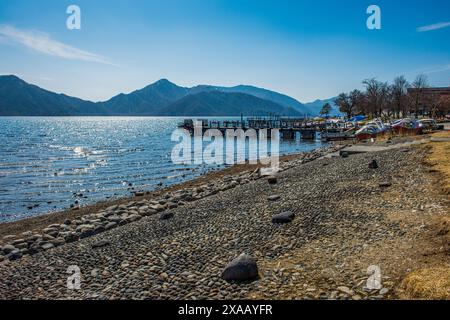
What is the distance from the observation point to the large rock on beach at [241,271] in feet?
23.2

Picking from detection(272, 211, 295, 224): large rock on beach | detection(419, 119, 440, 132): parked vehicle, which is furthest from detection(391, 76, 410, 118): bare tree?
detection(272, 211, 295, 224): large rock on beach

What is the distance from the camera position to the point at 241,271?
7.09m

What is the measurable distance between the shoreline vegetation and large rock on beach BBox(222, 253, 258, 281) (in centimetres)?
15

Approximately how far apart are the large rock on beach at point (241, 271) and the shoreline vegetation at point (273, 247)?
0.48ft

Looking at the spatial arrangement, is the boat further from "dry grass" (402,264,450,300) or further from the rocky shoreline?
"dry grass" (402,264,450,300)

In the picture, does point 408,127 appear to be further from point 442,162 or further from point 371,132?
point 442,162

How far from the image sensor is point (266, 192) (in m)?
16.3

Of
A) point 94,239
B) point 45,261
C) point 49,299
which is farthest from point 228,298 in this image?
point 94,239

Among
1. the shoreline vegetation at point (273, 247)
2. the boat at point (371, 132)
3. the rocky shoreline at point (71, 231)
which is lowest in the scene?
the rocky shoreline at point (71, 231)

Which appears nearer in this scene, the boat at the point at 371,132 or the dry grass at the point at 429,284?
the dry grass at the point at 429,284

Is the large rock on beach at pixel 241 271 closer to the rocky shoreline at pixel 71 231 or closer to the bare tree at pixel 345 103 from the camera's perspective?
the rocky shoreline at pixel 71 231

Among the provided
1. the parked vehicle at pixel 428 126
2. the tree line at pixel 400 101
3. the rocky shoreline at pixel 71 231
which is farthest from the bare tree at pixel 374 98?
the rocky shoreline at pixel 71 231

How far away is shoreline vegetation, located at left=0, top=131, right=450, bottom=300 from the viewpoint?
6590 mm

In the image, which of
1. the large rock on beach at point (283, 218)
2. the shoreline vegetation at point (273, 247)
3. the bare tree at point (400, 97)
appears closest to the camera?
the shoreline vegetation at point (273, 247)
